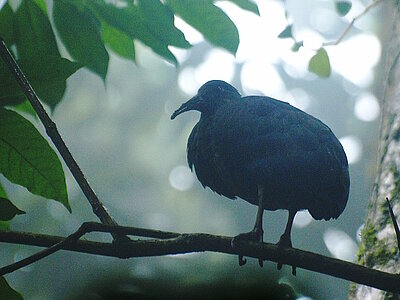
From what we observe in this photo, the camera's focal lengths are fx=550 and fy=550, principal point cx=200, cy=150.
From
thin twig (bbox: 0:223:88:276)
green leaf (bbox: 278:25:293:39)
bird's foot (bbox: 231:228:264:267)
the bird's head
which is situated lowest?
thin twig (bbox: 0:223:88:276)

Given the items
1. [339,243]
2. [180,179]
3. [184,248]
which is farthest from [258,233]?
[180,179]

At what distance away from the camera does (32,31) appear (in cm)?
71

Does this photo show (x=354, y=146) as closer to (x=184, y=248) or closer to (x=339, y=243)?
(x=339, y=243)

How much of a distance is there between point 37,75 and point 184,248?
27 centimetres

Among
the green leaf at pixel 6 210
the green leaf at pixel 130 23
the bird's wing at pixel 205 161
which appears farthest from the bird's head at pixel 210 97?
the green leaf at pixel 6 210

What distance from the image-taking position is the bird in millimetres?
802

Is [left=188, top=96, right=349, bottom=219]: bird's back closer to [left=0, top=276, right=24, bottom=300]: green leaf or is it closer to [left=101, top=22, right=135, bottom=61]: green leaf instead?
[left=101, top=22, right=135, bottom=61]: green leaf

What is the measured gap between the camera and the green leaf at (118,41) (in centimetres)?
77

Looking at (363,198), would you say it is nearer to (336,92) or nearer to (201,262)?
(201,262)

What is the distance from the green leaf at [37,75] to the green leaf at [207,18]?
19cm

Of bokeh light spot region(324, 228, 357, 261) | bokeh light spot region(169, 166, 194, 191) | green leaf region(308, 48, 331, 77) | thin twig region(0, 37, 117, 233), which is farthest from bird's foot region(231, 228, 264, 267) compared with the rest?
bokeh light spot region(169, 166, 194, 191)

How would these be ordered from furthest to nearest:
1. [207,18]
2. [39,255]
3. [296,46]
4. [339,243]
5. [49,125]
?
[339,243], [296,46], [207,18], [49,125], [39,255]

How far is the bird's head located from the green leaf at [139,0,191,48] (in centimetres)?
25

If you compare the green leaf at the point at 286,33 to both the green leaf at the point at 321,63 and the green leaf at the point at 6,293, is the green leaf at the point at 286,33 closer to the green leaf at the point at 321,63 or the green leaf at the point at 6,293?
the green leaf at the point at 321,63
